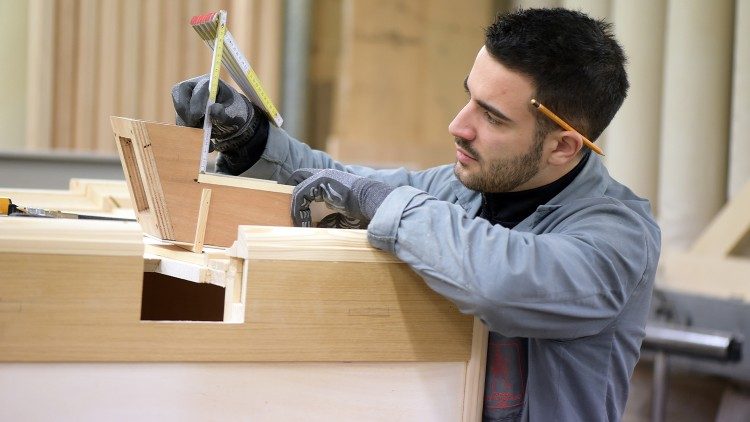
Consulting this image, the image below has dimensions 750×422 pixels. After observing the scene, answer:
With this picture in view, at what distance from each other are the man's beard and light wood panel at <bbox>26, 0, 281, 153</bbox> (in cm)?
201

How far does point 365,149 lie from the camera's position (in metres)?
3.50

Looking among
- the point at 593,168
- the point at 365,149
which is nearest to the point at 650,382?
the point at 365,149

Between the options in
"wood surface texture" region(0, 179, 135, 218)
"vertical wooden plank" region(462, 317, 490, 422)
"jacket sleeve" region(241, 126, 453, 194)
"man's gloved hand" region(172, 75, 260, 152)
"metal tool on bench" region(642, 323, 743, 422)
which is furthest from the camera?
"metal tool on bench" region(642, 323, 743, 422)

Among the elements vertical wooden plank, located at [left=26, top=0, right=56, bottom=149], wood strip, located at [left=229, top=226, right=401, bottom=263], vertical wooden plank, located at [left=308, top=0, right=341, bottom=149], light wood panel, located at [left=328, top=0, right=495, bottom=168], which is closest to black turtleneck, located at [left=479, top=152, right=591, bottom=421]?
wood strip, located at [left=229, top=226, right=401, bottom=263]

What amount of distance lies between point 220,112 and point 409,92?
2.22 m

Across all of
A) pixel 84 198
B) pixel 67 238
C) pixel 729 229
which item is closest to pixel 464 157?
pixel 67 238

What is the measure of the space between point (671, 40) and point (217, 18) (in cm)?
198

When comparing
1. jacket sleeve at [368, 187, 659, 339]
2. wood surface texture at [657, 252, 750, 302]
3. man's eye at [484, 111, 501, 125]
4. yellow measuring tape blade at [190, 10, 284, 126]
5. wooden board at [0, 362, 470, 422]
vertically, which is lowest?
wooden board at [0, 362, 470, 422]

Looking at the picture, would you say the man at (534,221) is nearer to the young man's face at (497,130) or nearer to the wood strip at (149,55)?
the young man's face at (497,130)

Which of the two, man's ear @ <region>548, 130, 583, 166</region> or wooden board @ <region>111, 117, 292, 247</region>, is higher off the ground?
man's ear @ <region>548, 130, 583, 166</region>

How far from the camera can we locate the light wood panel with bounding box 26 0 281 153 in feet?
9.93

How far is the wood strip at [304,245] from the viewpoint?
115 centimetres

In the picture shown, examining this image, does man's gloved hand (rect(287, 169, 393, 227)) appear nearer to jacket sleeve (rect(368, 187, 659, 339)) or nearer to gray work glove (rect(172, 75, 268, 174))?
jacket sleeve (rect(368, 187, 659, 339))

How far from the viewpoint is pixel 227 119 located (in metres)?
1.44
